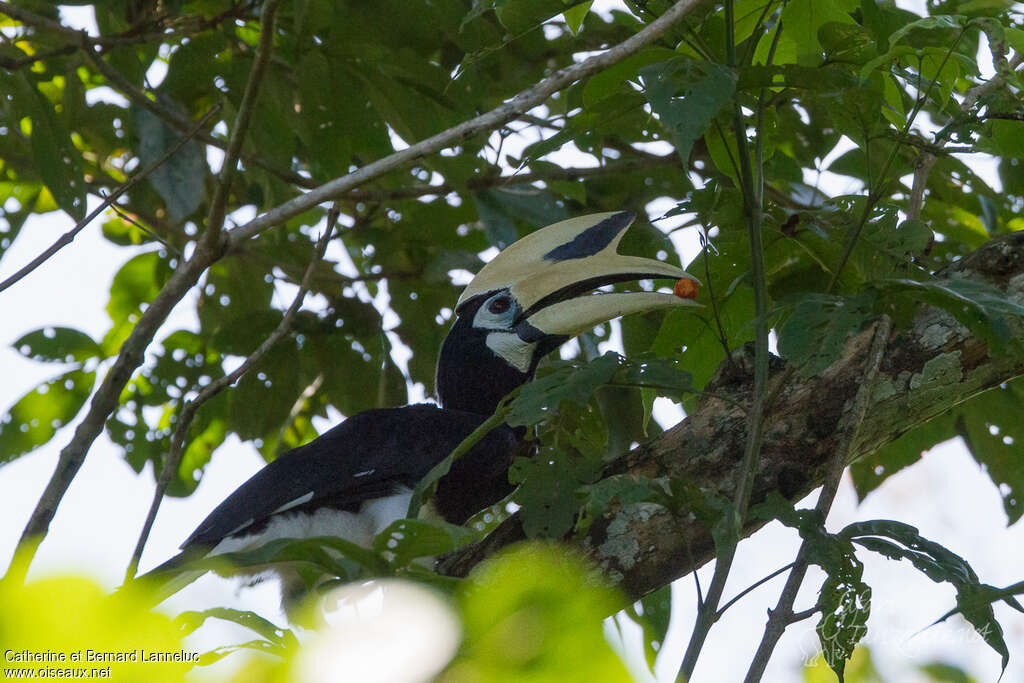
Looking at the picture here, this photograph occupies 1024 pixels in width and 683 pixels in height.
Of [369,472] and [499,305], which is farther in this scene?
[499,305]

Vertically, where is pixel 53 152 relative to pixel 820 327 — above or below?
above

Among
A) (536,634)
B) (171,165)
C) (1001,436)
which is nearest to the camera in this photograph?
(536,634)

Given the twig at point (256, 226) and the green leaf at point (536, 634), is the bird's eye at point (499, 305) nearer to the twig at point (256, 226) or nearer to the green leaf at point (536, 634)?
the twig at point (256, 226)

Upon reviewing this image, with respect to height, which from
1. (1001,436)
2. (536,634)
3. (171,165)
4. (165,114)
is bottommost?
(536,634)

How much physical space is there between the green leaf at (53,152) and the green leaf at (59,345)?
0.62 meters

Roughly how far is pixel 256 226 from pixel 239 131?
0.18 metres

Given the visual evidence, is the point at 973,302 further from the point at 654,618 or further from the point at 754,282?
the point at 654,618

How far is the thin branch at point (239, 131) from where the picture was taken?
190 cm

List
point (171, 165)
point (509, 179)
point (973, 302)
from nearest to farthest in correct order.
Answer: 1. point (973, 302)
2. point (509, 179)
3. point (171, 165)

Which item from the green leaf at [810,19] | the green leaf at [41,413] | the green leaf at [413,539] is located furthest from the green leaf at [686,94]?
the green leaf at [41,413]

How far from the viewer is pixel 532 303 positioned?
8.84 feet

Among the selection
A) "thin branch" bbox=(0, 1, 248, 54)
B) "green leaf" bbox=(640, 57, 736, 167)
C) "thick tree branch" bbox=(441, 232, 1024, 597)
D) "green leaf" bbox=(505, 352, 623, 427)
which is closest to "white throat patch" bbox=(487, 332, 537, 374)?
"thick tree branch" bbox=(441, 232, 1024, 597)

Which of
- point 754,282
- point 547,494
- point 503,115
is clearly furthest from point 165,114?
point 754,282

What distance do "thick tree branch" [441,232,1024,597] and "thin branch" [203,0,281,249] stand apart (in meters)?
0.83
